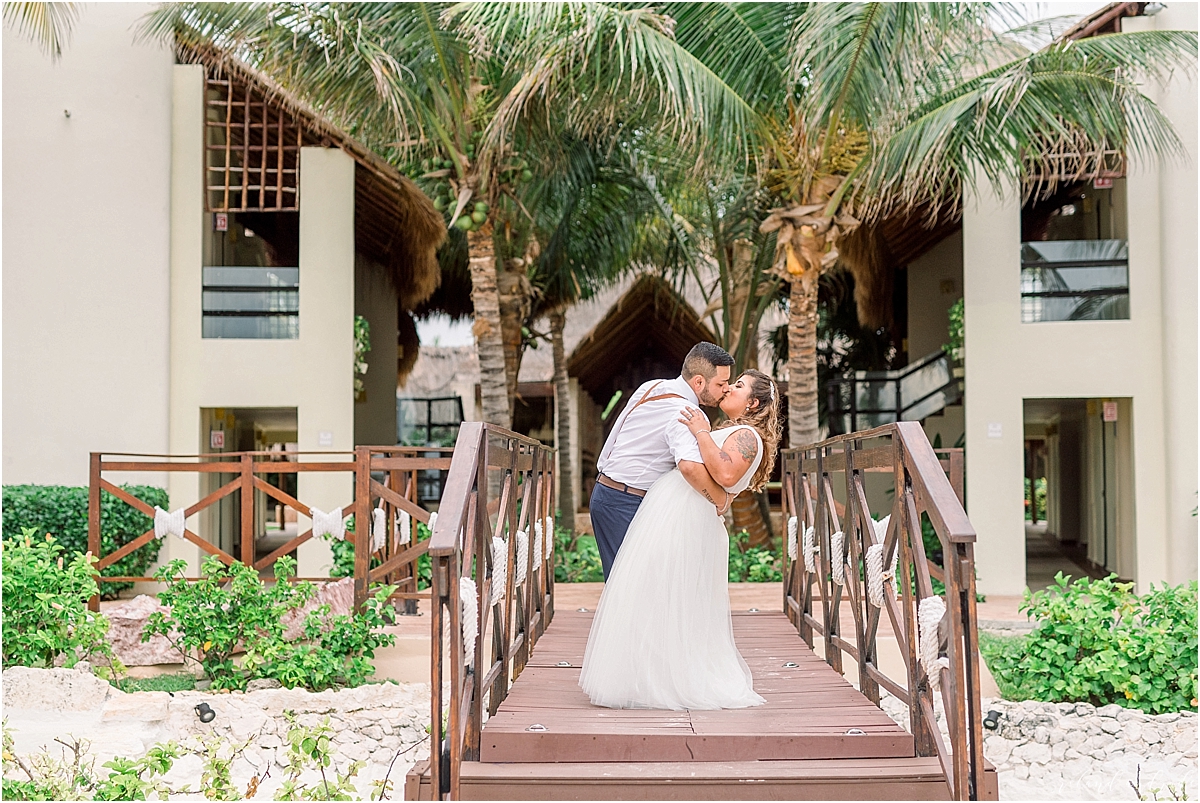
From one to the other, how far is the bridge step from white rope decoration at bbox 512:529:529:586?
48.9 inches

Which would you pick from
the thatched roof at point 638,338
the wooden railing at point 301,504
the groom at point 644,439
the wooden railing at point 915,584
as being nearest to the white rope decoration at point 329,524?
the wooden railing at point 301,504

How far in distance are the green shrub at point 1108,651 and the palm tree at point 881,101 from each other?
13.9 feet

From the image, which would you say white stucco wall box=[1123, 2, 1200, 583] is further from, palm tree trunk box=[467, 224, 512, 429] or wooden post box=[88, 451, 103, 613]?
wooden post box=[88, 451, 103, 613]

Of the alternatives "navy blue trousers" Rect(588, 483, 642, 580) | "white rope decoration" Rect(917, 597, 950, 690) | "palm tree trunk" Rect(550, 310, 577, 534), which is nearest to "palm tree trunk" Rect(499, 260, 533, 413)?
"palm tree trunk" Rect(550, 310, 577, 534)

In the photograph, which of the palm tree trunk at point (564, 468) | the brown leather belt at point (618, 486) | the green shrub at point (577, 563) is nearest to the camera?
the brown leather belt at point (618, 486)

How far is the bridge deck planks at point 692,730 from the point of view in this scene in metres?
3.78

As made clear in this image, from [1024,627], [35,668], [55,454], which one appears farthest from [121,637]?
[1024,627]

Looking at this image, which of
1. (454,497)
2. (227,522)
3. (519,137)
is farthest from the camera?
(227,522)

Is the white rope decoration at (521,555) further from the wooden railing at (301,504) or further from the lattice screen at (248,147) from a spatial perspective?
the lattice screen at (248,147)

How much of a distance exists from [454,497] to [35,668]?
4.93m

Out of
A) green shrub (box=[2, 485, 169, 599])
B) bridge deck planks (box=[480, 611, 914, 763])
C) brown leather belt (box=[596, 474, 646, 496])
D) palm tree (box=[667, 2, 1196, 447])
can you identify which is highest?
palm tree (box=[667, 2, 1196, 447])

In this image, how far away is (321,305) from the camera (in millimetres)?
12297

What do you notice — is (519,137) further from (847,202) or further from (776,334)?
(776,334)

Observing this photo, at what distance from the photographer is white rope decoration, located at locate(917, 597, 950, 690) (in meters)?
3.52
